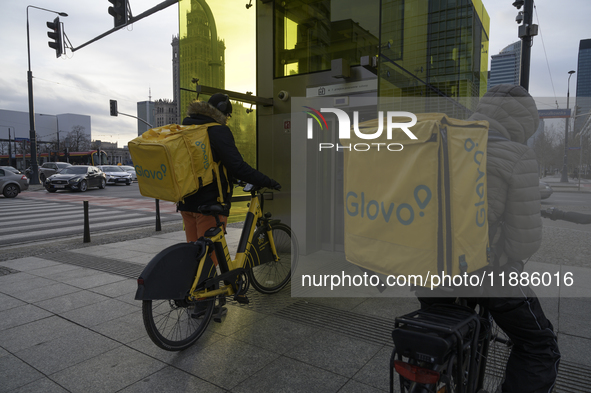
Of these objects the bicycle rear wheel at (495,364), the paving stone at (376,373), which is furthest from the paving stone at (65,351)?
the bicycle rear wheel at (495,364)

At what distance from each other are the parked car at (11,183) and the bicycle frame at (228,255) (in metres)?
20.6

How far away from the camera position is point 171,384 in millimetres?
2758

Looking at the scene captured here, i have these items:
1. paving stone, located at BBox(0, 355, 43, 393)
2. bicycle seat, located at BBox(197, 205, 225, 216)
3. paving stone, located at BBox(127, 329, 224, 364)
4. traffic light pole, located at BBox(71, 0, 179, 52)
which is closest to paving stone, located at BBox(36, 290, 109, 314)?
paving stone, located at BBox(0, 355, 43, 393)

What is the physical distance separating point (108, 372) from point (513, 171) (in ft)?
9.80

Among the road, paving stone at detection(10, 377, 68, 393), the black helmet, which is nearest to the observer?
paving stone at detection(10, 377, 68, 393)

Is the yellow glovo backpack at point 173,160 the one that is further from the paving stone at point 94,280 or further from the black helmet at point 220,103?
the paving stone at point 94,280

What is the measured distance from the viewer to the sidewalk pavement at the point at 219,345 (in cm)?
278

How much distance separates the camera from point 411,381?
1.56 metres

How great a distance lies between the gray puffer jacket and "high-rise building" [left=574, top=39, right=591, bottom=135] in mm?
6750

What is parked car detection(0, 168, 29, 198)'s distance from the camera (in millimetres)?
19567

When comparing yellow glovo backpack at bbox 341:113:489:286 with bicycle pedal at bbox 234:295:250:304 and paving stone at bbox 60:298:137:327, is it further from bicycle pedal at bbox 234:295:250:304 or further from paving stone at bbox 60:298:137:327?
paving stone at bbox 60:298:137:327

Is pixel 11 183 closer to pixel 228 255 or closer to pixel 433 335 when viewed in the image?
pixel 228 255

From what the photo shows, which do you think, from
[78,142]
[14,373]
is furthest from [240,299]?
[78,142]

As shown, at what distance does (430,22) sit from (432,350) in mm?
6418
